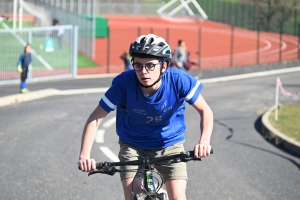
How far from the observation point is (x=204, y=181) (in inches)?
397

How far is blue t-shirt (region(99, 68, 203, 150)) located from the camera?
18.8 feet

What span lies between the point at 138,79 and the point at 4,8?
160 feet

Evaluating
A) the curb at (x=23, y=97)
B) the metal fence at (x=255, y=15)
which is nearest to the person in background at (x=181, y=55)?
the curb at (x=23, y=97)

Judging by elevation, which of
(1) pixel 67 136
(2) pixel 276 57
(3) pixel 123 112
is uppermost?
(3) pixel 123 112

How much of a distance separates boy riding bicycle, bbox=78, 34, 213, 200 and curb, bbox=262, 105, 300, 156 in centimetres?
695

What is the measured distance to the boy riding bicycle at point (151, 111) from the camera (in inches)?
217

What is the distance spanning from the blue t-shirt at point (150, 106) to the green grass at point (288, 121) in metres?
7.60

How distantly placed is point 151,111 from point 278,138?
8.22m

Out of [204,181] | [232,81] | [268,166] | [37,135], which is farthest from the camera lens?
[232,81]

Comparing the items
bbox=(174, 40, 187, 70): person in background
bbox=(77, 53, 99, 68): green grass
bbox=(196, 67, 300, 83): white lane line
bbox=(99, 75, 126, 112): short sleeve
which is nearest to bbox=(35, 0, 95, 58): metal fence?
bbox=(77, 53, 99, 68): green grass

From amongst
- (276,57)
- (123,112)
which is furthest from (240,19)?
(123,112)

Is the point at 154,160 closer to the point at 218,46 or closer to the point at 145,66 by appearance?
the point at 145,66

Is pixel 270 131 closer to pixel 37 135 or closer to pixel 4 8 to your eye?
pixel 37 135

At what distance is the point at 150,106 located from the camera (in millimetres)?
5734
